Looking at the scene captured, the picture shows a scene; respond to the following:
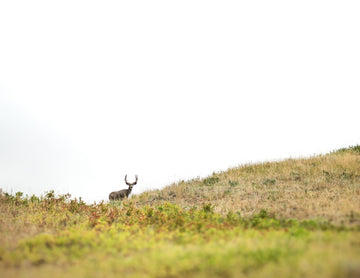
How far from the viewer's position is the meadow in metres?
5.78

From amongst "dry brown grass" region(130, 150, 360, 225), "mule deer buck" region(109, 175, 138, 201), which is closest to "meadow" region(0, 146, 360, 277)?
"dry brown grass" region(130, 150, 360, 225)

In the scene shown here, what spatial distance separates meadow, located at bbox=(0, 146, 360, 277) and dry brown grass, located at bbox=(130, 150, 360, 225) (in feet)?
0.19

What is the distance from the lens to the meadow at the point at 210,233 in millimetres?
5781

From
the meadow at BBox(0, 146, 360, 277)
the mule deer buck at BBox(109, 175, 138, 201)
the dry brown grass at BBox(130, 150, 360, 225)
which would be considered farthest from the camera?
the mule deer buck at BBox(109, 175, 138, 201)

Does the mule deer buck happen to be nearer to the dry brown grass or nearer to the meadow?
the dry brown grass

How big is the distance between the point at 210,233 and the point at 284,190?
789cm

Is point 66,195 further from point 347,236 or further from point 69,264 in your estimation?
point 347,236

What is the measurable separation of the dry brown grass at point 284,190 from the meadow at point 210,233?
0.06 meters

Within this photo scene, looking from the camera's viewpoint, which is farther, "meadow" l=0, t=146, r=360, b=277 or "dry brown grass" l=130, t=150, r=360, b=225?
"dry brown grass" l=130, t=150, r=360, b=225

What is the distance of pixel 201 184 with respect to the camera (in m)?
21.2

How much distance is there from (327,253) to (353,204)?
21.5 ft

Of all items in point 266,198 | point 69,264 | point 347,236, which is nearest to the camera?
point 69,264

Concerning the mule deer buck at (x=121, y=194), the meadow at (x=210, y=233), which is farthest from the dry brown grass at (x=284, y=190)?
the mule deer buck at (x=121, y=194)

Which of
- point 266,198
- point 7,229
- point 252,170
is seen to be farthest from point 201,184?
point 7,229
